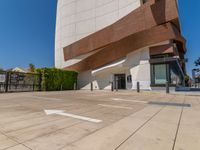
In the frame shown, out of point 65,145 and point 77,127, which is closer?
point 65,145

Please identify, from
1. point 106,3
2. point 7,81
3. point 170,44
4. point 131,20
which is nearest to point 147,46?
point 170,44

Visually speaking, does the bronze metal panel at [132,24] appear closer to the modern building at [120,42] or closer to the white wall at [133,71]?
the modern building at [120,42]

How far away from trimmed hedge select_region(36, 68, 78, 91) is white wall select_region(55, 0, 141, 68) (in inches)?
199

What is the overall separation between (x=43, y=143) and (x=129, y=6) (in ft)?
80.3

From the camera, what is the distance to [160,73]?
20219 mm

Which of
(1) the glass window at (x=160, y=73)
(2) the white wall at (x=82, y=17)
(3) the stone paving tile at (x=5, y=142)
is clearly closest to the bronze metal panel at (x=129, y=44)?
(1) the glass window at (x=160, y=73)

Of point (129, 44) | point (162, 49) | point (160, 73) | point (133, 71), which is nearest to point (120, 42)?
point (129, 44)

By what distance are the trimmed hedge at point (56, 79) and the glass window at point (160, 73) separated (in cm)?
1376

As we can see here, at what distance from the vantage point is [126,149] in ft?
8.41

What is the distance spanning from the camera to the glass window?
785 inches

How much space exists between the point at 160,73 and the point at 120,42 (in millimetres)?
7406

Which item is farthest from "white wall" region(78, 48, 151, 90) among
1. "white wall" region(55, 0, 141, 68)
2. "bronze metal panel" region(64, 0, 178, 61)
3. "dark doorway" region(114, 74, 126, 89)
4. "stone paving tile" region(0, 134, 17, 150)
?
"stone paving tile" region(0, 134, 17, 150)

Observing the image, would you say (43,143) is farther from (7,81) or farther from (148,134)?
(7,81)

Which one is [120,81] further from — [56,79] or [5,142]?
[5,142]
